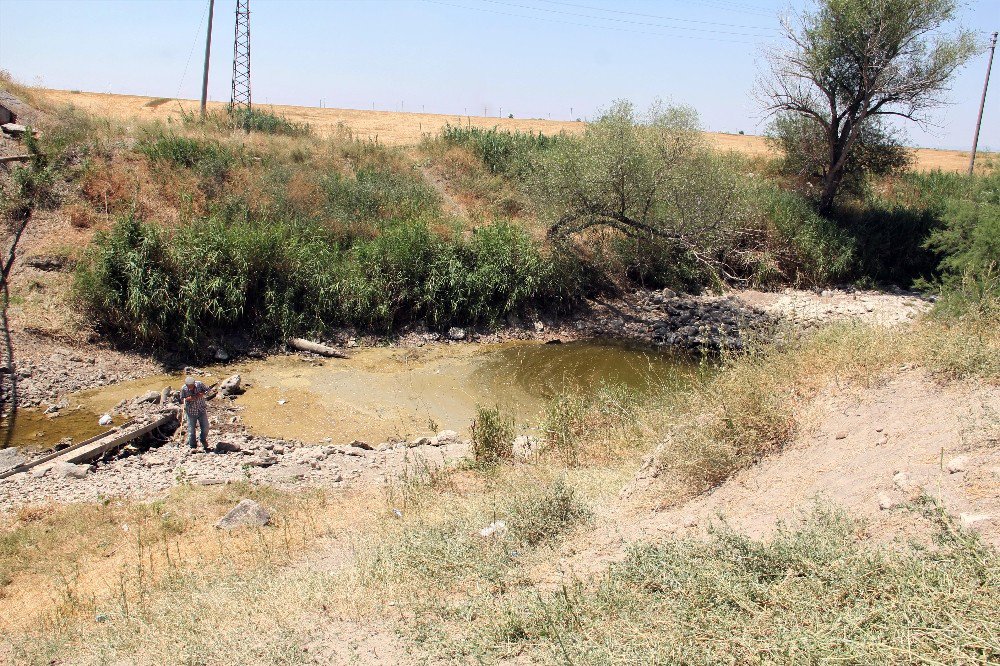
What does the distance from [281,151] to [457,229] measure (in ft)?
24.4

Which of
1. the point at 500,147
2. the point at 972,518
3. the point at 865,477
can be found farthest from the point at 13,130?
the point at 972,518

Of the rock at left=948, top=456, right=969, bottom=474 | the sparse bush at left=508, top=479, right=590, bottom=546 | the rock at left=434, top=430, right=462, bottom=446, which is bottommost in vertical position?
the rock at left=434, top=430, right=462, bottom=446

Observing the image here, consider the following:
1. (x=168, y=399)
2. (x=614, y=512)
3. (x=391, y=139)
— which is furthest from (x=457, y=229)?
(x=614, y=512)

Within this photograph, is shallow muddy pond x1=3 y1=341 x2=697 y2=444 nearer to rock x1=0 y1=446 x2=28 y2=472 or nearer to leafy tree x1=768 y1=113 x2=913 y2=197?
rock x1=0 y1=446 x2=28 y2=472

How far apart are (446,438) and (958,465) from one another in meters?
7.22

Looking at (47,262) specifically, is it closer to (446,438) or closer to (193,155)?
(193,155)

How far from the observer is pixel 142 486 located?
8703 mm

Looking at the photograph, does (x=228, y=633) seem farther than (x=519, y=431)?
No

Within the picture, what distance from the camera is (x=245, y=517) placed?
729 cm

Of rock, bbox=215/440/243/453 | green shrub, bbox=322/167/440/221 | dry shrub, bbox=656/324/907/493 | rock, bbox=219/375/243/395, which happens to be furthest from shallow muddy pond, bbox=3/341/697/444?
green shrub, bbox=322/167/440/221

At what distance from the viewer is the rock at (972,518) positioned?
4059mm

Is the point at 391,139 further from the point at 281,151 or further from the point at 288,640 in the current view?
the point at 288,640

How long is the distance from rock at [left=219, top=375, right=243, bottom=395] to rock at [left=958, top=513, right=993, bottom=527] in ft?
37.9

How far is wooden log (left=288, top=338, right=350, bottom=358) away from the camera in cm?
1475
